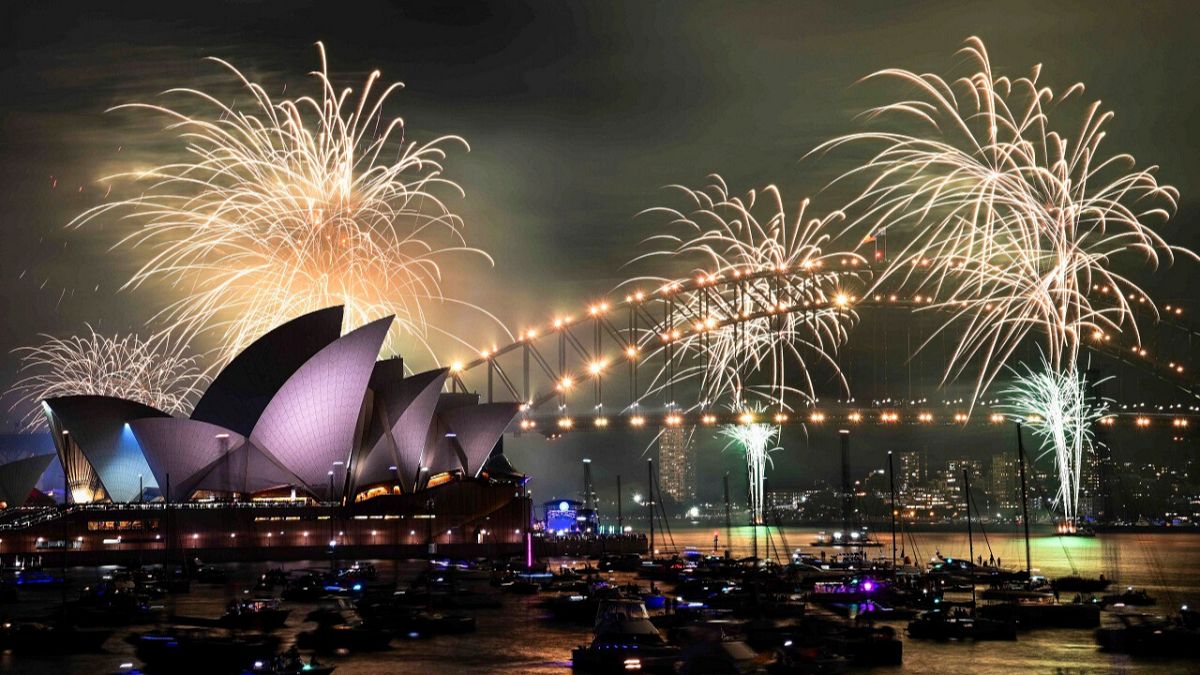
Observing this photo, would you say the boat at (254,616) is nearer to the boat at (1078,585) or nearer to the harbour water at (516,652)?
the harbour water at (516,652)

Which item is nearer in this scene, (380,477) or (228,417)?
(228,417)

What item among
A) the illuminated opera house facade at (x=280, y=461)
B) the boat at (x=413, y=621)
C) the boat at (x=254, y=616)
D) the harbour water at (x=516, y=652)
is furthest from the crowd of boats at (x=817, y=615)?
the illuminated opera house facade at (x=280, y=461)

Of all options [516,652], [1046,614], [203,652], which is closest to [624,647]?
[516,652]

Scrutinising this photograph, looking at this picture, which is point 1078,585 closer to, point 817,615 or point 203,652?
point 817,615

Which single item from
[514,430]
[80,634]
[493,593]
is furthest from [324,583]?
[514,430]

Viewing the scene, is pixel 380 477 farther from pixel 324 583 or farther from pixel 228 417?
pixel 324 583

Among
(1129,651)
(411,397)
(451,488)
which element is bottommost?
(1129,651)

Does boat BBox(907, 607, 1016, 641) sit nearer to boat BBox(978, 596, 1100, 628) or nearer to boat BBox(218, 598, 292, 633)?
boat BBox(978, 596, 1100, 628)

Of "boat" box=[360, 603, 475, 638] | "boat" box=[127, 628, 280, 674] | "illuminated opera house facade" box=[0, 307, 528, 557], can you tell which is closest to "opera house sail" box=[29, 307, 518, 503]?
"illuminated opera house facade" box=[0, 307, 528, 557]
